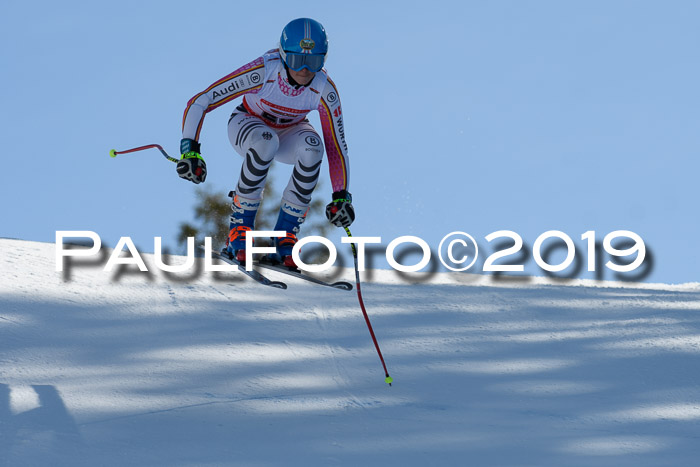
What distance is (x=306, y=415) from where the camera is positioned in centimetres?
436

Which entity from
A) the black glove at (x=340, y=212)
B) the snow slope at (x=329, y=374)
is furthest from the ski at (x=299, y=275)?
the black glove at (x=340, y=212)

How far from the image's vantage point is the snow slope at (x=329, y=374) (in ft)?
13.0

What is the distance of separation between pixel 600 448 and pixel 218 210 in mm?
17579

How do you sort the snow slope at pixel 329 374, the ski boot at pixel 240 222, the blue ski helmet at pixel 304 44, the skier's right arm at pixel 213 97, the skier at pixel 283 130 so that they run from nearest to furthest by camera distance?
the snow slope at pixel 329 374
the blue ski helmet at pixel 304 44
the skier at pixel 283 130
the skier's right arm at pixel 213 97
the ski boot at pixel 240 222

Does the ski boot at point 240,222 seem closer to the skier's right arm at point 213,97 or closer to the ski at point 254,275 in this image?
the ski at point 254,275

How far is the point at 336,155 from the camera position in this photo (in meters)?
6.51

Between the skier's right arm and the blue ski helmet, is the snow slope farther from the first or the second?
the blue ski helmet

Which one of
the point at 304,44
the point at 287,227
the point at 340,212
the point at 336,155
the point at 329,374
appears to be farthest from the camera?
the point at 287,227

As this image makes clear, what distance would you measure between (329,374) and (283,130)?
2.14 metres

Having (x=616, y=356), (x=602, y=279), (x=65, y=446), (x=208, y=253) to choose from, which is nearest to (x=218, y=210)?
(x=602, y=279)

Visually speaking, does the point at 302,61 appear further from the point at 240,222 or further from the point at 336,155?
the point at 240,222

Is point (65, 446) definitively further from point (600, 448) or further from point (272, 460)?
point (600, 448)

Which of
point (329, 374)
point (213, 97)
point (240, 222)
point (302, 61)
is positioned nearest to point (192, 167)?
point (213, 97)

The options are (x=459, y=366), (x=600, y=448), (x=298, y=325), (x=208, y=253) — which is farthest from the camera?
(x=208, y=253)
